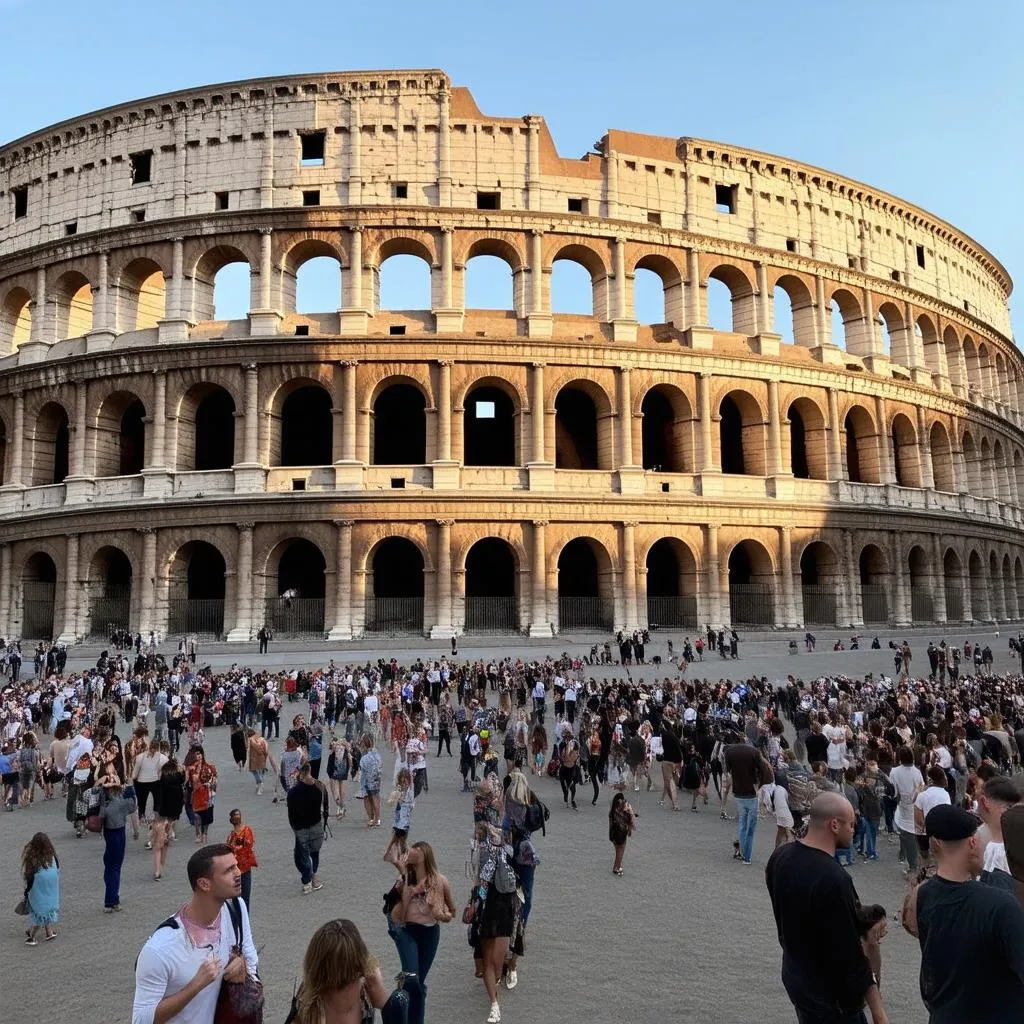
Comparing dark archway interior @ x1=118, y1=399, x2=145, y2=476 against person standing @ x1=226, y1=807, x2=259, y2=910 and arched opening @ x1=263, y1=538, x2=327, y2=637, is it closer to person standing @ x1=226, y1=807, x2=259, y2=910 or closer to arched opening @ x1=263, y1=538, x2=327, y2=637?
arched opening @ x1=263, y1=538, x2=327, y2=637

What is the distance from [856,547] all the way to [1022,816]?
29810 mm

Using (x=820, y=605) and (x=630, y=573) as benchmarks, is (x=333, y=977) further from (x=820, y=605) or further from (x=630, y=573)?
(x=820, y=605)

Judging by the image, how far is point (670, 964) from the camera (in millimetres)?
5742

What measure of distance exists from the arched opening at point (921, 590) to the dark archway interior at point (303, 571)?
22.9m

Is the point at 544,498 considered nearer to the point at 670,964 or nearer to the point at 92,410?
the point at 92,410

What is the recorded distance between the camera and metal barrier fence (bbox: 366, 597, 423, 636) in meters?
27.2

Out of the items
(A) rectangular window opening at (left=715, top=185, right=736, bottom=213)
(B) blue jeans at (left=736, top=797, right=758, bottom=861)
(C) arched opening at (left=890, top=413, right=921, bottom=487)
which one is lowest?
(B) blue jeans at (left=736, top=797, right=758, bottom=861)

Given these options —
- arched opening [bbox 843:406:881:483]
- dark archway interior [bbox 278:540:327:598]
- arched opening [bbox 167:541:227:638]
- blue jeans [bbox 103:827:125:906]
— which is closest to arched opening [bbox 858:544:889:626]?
arched opening [bbox 843:406:881:483]

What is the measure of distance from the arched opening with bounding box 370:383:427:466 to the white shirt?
2860cm

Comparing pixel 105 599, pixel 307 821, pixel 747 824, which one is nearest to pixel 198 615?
pixel 105 599

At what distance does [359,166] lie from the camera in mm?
28891

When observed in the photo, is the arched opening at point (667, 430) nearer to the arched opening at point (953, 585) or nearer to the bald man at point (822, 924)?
the arched opening at point (953, 585)

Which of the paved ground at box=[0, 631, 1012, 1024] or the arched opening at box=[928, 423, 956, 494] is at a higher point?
the arched opening at box=[928, 423, 956, 494]

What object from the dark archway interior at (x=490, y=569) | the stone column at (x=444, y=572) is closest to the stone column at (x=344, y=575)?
the stone column at (x=444, y=572)
